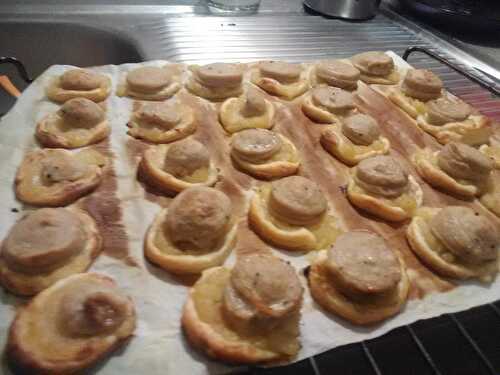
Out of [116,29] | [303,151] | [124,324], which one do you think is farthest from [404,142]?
[116,29]

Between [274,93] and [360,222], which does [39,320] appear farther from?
[274,93]

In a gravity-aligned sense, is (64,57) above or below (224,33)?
below

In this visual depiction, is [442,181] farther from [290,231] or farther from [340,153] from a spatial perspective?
[290,231]

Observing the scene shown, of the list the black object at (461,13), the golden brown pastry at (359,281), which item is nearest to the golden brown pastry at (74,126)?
the golden brown pastry at (359,281)

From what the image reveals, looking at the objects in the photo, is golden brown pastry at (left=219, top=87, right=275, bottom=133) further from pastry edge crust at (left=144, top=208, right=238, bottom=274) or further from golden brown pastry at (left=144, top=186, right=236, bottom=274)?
pastry edge crust at (left=144, top=208, right=238, bottom=274)

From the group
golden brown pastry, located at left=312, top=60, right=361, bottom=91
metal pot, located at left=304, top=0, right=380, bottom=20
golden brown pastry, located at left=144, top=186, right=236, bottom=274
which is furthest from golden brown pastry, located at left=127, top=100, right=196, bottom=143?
metal pot, located at left=304, top=0, right=380, bottom=20

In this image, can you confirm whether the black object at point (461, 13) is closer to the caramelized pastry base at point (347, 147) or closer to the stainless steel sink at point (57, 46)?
the caramelized pastry base at point (347, 147)
